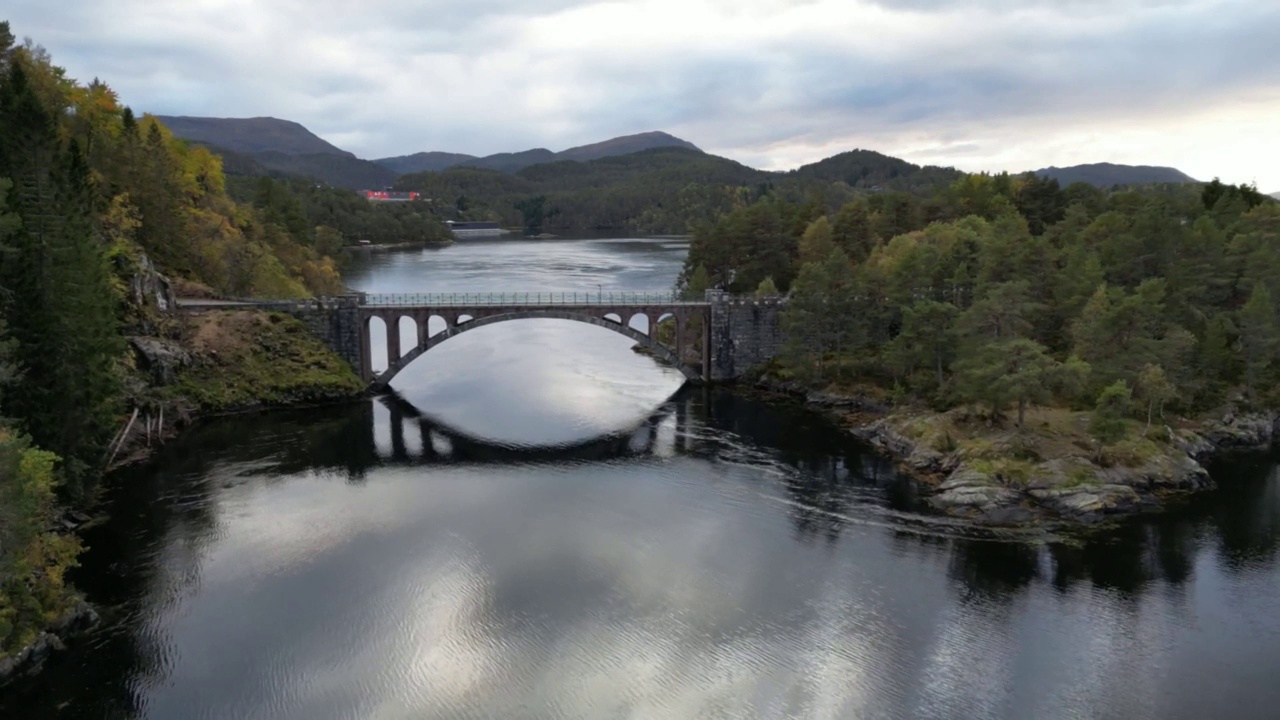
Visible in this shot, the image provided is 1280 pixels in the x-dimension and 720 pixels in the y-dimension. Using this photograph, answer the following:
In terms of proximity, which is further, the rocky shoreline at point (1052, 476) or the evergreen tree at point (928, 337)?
the evergreen tree at point (928, 337)

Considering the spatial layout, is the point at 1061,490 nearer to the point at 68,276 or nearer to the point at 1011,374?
the point at 1011,374

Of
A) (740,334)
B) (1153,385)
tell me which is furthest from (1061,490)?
(740,334)

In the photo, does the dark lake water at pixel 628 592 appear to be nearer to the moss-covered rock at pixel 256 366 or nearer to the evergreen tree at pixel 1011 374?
the moss-covered rock at pixel 256 366

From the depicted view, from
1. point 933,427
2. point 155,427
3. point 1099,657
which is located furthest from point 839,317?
point 155,427

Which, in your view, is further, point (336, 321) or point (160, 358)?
point (336, 321)

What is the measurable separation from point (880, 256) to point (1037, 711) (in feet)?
203

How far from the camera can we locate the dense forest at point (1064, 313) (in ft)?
182

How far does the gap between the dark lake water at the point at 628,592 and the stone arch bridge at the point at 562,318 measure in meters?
13.9

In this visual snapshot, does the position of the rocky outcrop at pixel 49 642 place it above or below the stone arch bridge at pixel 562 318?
below

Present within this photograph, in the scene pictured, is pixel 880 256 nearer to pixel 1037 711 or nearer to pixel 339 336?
pixel 339 336

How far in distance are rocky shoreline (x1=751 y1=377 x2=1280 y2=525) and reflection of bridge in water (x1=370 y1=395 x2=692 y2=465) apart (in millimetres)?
15957

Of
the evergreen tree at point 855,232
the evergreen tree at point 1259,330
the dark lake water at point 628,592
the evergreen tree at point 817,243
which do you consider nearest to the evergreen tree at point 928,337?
the dark lake water at point 628,592

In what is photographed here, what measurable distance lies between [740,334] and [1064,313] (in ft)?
89.6

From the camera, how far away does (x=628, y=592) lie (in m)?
38.0
